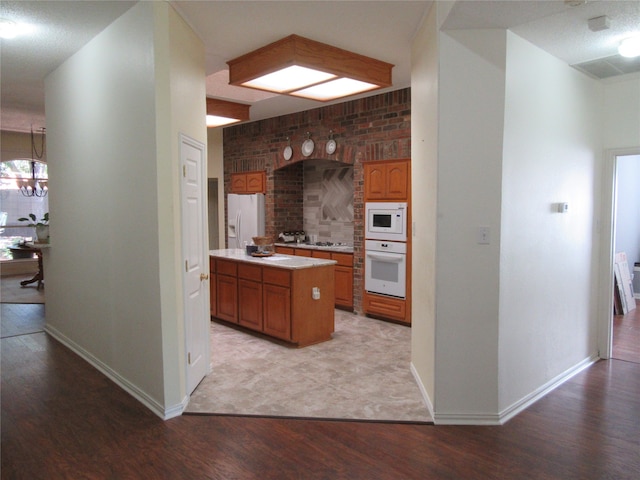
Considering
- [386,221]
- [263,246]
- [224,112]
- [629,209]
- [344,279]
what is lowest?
[344,279]

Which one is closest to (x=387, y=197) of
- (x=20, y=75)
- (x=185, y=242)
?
(x=185, y=242)

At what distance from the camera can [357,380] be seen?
3.72 meters

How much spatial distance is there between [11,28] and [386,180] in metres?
3.97

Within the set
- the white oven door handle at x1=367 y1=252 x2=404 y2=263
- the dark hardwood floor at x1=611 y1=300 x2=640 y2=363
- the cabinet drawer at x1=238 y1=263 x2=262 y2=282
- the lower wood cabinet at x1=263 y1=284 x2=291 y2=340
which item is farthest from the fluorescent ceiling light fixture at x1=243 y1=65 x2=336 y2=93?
the dark hardwood floor at x1=611 y1=300 x2=640 y2=363

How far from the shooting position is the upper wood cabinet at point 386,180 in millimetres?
5355

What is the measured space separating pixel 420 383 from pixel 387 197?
8.67ft

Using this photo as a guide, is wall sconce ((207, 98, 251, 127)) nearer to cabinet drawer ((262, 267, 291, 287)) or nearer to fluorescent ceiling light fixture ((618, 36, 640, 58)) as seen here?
cabinet drawer ((262, 267, 291, 287))

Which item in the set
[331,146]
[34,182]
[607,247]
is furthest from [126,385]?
[34,182]

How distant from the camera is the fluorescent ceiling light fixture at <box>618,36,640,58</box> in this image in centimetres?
308

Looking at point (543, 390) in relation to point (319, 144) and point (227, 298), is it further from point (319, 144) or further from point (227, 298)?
point (319, 144)

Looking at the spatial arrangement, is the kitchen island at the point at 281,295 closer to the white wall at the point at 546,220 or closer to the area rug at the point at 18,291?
the white wall at the point at 546,220

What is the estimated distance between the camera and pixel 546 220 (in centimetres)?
339

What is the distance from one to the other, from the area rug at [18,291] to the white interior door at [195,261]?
4403 millimetres

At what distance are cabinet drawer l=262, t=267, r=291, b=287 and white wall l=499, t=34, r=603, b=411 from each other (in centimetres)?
218
